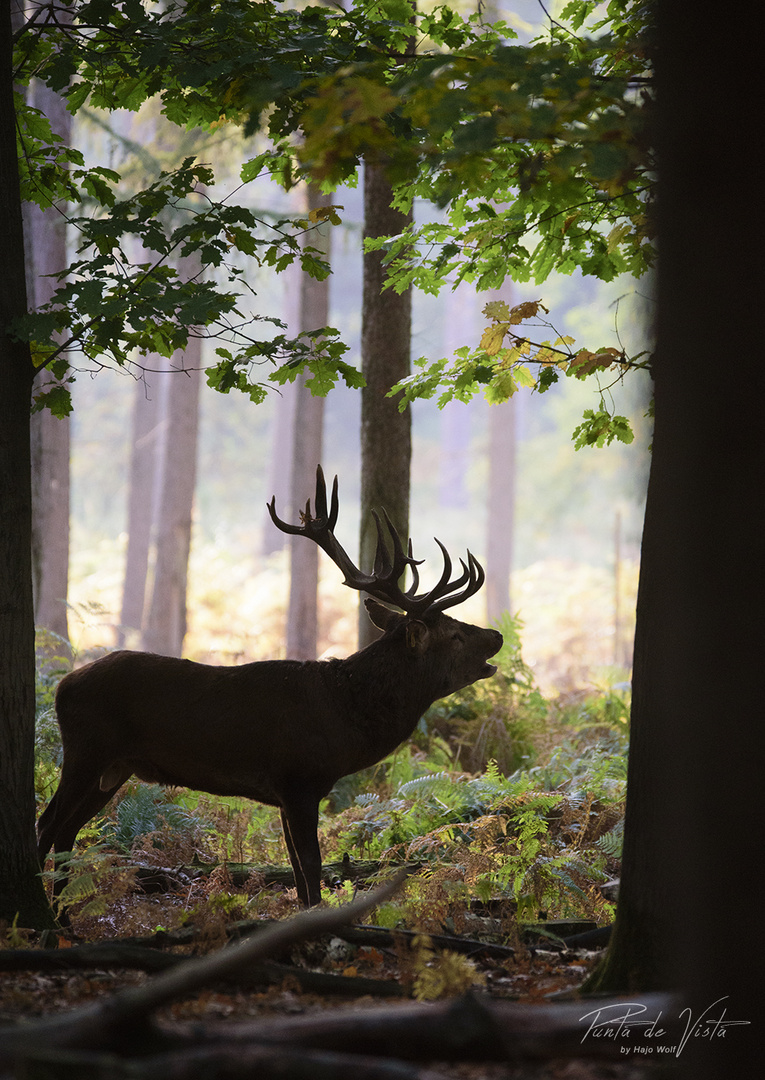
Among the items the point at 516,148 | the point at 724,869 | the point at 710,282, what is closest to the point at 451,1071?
the point at 724,869

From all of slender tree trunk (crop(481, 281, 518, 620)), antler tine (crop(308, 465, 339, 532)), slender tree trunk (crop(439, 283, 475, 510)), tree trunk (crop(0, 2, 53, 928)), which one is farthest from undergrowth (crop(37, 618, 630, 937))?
slender tree trunk (crop(439, 283, 475, 510))

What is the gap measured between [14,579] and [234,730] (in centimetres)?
163

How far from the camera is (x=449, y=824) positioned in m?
6.35

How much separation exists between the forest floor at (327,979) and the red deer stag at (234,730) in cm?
98

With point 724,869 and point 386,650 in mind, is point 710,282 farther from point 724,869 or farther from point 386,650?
point 386,650

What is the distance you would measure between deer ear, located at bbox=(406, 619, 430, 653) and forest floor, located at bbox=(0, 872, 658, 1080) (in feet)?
6.05

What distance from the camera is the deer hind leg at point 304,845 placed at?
17.5ft

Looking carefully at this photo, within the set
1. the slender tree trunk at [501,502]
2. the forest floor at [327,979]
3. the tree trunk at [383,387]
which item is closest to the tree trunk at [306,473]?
the tree trunk at [383,387]

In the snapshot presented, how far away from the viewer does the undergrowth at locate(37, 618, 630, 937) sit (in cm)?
503

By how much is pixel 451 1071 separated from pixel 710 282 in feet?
8.35

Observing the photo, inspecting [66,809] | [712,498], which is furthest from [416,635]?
[712,498]

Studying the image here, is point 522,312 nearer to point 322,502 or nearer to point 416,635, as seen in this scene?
point 322,502

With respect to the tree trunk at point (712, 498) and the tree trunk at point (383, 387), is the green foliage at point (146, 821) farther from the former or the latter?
the tree trunk at point (712, 498)

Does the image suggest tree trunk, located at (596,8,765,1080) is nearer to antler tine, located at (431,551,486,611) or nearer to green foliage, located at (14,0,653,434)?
green foliage, located at (14,0,653,434)
